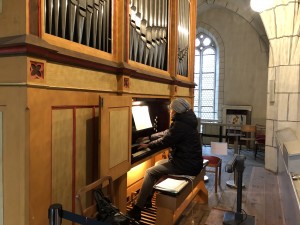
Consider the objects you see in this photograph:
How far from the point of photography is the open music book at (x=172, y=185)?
2.98m

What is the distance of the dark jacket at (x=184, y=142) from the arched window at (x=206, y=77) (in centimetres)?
674

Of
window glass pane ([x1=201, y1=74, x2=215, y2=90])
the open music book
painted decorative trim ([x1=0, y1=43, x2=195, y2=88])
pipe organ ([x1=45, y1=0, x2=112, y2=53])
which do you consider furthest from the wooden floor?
window glass pane ([x1=201, y1=74, x2=215, y2=90])

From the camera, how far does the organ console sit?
3600mm

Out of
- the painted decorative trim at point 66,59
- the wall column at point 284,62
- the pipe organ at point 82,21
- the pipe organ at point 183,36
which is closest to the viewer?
the painted decorative trim at point 66,59

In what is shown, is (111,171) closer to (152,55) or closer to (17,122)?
(17,122)

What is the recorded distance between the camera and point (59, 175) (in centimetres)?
232

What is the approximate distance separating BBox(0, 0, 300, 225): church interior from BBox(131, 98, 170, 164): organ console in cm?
2

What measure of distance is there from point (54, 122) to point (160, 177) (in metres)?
1.83

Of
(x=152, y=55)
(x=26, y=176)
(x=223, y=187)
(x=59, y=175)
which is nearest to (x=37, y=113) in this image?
(x=26, y=176)

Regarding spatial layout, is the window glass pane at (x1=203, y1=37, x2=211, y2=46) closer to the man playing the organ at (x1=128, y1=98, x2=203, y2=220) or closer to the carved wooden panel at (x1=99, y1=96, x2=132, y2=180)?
the man playing the organ at (x1=128, y1=98, x2=203, y2=220)

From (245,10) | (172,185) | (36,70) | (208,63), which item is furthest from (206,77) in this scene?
(36,70)

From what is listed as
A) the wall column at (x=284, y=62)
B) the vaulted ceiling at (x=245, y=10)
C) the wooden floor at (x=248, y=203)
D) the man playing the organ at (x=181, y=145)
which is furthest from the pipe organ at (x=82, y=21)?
the vaulted ceiling at (x=245, y=10)

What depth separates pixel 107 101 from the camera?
2.57m

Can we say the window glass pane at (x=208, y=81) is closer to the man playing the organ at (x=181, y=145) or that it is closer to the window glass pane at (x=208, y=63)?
the window glass pane at (x=208, y=63)
